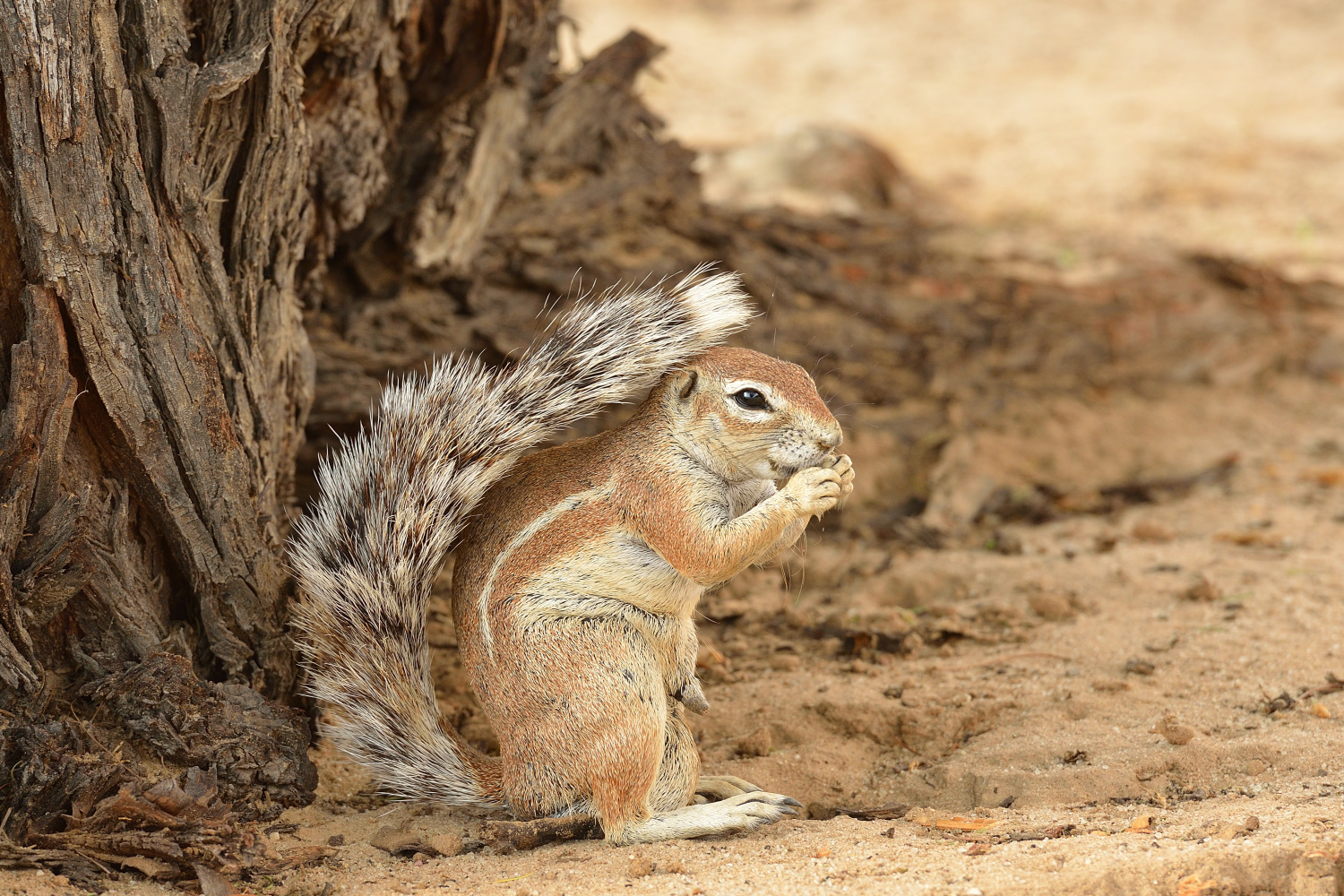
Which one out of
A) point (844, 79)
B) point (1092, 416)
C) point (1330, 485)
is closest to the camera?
point (1330, 485)

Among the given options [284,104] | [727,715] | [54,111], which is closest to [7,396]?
[54,111]

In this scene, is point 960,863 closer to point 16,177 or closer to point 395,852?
point 395,852

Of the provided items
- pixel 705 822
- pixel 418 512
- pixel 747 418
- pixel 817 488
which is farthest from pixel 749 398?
pixel 705 822

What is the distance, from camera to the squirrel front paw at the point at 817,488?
3236 mm

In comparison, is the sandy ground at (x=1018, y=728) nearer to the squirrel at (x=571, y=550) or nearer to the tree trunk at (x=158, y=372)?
the squirrel at (x=571, y=550)

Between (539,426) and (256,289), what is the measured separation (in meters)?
1.02

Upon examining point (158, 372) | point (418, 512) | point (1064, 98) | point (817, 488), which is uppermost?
point (1064, 98)

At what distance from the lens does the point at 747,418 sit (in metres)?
3.43

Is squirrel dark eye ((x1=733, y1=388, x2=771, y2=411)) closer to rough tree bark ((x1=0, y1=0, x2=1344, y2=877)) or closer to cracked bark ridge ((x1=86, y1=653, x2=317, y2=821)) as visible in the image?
rough tree bark ((x1=0, y1=0, x2=1344, y2=877))

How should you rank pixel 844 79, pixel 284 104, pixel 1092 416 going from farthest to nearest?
pixel 844 79 → pixel 1092 416 → pixel 284 104

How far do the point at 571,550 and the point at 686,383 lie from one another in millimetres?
641

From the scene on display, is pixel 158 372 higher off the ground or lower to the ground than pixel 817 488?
higher

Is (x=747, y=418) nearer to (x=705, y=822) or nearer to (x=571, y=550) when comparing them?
(x=571, y=550)

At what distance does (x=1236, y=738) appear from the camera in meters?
3.53
